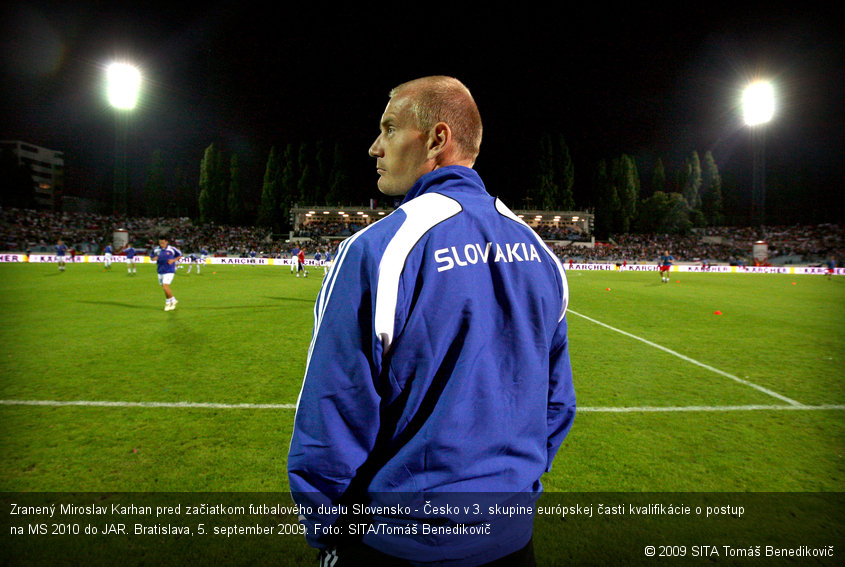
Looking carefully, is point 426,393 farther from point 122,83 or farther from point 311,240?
point 311,240

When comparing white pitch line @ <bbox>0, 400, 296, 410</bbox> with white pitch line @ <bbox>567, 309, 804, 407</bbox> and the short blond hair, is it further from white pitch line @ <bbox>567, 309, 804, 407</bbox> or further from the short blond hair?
white pitch line @ <bbox>567, 309, 804, 407</bbox>

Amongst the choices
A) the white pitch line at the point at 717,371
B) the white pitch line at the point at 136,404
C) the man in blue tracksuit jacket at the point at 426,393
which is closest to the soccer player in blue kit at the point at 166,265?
the white pitch line at the point at 136,404

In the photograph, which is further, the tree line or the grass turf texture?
the tree line

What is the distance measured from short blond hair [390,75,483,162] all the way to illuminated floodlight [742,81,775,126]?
56.2 metres

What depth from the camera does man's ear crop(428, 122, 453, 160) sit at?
1.60m

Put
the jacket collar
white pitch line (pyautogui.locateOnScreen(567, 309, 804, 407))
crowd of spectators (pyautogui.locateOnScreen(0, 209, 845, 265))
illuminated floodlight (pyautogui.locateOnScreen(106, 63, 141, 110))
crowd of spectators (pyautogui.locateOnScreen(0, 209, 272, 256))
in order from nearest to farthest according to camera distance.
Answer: the jacket collar → white pitch line (pyautogui.locateOnScreen(567, 309, 804, 407)) → illuminated floodlight (pyautogui.locateOnScreen(106, 63, 141, 110)) → crowd of spectators (pyautogui.locateOnScreen(0, 209, 272, 256)) → crowd of spectators (pyautogui.locateOnScreen(0, 209, 845, 265))

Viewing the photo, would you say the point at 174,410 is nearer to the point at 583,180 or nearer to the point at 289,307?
the point at 289,307

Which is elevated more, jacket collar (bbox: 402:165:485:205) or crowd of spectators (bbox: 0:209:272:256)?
crowd of spectators (bbox: 0:209:272:256)

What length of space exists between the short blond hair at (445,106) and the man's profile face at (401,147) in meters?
0.03

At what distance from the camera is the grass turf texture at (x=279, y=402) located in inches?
156

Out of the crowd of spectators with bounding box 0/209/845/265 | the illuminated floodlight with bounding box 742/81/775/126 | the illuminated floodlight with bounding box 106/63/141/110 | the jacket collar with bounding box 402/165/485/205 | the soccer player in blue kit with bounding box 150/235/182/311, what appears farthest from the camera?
the crowd of spectators with bounding box 0/209/845/265

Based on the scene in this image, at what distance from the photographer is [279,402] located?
19.2 feet

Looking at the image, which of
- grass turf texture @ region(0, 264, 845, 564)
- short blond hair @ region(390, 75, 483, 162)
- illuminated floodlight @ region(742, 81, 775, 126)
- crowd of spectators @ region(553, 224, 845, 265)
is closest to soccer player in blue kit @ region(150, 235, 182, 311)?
grass turf texture @ region(0, 264, 845, 564)

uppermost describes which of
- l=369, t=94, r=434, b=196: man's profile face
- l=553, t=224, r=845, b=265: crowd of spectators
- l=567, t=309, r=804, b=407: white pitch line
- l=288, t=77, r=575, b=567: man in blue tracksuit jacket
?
l=553, t=224, r=845, b=265: crowd of spectators
